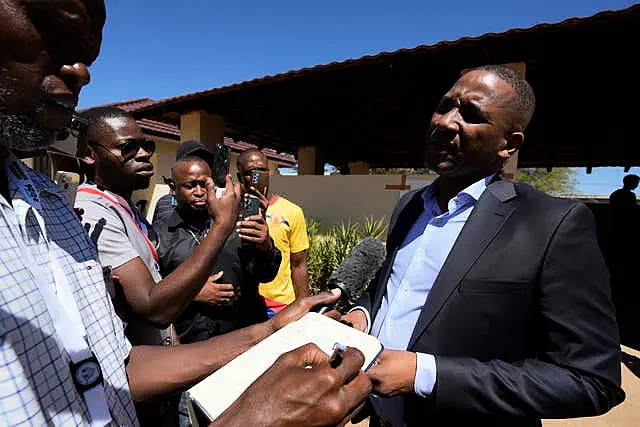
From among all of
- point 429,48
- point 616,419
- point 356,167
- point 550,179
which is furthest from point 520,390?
point 550,179

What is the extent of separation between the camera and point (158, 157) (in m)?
9.36

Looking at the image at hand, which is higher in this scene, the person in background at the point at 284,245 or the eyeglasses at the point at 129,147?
the eyeglasses at the point at 129,147

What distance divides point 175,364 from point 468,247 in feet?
3.77

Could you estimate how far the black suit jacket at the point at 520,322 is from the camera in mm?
1163

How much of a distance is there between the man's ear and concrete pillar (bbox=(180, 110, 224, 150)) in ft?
21.1

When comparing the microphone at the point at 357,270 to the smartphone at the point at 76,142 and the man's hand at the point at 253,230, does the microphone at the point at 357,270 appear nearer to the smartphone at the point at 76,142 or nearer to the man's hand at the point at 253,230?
the man's hand at the point at 253,230

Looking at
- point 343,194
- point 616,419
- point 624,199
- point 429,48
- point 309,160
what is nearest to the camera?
point 616,419

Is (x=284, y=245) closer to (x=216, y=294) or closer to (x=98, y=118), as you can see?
(x=216, y=294)

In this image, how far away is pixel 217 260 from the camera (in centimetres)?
216

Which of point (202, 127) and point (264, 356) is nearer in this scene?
point (264, 356)

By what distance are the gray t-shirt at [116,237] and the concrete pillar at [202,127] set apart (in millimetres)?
5632

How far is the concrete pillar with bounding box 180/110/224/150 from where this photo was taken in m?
7.11

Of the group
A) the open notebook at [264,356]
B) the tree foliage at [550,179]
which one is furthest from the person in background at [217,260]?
the tree foliage at [550,179]

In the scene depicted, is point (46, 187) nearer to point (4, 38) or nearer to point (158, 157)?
point (4, 38)
